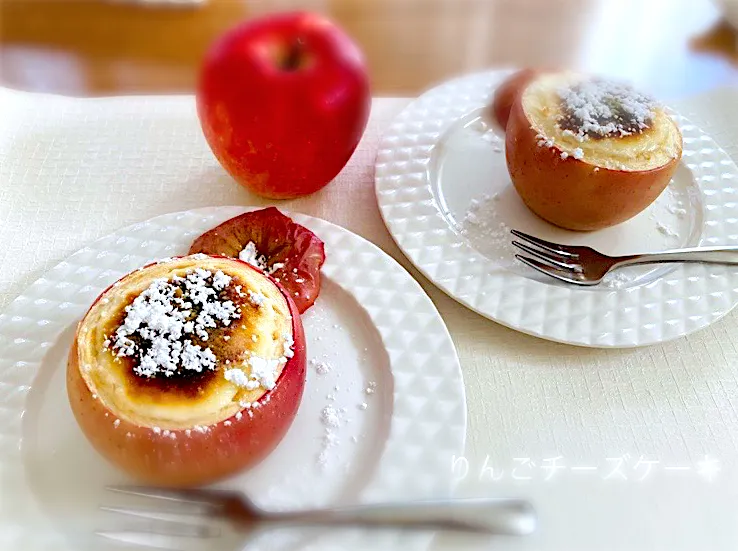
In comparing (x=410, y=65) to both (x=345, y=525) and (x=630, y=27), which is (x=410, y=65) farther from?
(x=345, y=525)

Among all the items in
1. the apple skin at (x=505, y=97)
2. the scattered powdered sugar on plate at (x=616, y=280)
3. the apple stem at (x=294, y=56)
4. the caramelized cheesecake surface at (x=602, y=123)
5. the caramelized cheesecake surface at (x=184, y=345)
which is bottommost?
the scattered powdered sugar on plate at (x=616, y=280)

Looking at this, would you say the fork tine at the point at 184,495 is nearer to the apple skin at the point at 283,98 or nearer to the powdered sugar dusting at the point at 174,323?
the powdered sugar dusting at the point at 174,323

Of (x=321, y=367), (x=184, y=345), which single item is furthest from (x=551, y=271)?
(x=184, y=345)

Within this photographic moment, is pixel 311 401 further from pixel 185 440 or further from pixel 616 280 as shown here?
pixel 616 280

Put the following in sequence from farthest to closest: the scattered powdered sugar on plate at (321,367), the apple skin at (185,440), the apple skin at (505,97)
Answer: the apple skin at (505,97) → the scattered powdered sugar on plate at (321,367) → the apple skin at (185,440)

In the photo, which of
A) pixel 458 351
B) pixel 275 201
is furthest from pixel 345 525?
pixel 275 201

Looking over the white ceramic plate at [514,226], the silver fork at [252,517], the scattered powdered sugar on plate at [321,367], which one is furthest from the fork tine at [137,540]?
the white ceramic plate at [514,226]

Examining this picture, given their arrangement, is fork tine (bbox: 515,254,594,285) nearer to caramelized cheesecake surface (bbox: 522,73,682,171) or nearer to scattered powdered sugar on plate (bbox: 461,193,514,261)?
scattered powdered sugar on plate (bbox: 461,193,514,261)
